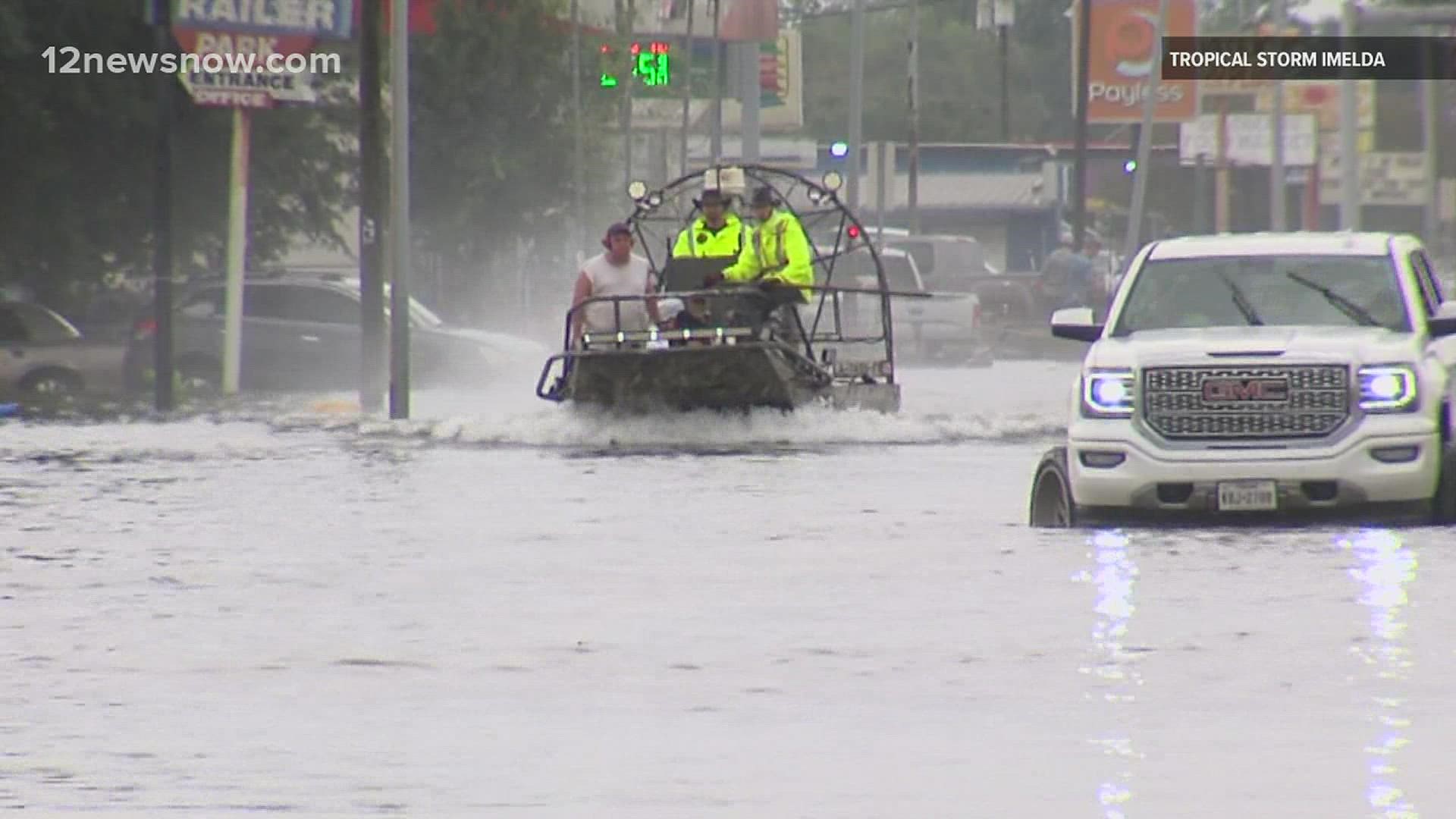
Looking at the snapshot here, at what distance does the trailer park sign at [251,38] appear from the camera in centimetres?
3284

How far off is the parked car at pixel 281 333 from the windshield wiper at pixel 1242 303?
19771 millimetres

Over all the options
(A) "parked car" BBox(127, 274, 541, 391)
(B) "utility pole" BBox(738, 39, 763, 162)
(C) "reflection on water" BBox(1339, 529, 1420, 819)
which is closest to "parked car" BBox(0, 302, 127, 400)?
(A) "parked car" BBox(127, 274, 541, 391)

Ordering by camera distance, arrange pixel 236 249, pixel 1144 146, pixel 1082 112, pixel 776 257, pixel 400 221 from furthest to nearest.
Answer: pixel 1082 112
pixel 1144 146
pixel 236 249
pixel 400 221
pixel 776 257

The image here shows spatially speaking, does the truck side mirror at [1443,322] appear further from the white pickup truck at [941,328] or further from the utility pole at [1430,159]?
the utility pole at [1430,159]

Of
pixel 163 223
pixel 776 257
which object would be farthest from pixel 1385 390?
pixel 163 223

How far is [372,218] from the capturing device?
32500 mm

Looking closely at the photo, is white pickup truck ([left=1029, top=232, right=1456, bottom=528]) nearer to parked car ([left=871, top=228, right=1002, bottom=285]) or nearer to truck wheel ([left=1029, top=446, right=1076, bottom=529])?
truck wheel ([left=1029, top=446, right=1076, bottom=529])

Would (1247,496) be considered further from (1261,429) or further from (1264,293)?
(1264,293)

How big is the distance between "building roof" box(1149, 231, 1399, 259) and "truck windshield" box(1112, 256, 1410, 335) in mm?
32

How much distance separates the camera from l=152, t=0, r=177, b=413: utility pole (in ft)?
104

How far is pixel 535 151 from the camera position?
58812 mm

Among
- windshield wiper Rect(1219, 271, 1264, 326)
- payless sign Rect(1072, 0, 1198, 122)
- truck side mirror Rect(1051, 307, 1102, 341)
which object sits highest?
payless sign Rect(1072, 0, 1198, 122)

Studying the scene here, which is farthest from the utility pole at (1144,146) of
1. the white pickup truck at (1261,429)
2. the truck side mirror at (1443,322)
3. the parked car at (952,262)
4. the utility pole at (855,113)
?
the white pickup truck at (1261,429)

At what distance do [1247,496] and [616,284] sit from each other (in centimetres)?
1061
